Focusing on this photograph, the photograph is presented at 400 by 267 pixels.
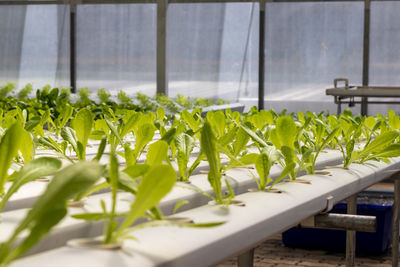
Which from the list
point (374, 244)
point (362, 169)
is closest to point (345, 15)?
point (374, 244)

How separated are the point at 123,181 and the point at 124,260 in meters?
0.08

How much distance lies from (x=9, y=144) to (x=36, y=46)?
26.0 feet

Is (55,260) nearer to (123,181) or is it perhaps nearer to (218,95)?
(123,181)

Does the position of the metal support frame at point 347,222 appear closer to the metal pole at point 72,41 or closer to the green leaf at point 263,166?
the green leaf at point 263,166

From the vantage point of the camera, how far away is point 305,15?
23.7 feet

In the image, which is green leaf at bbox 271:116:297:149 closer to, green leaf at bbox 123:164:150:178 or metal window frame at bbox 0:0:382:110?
green leaf at bbox 123:164:150:178

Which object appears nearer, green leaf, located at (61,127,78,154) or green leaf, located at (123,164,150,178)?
green leaf, located at (123,164,150,178)

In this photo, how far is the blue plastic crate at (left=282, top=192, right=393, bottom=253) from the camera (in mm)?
3518

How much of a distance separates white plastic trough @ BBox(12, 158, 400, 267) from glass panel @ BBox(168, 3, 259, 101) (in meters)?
6.96

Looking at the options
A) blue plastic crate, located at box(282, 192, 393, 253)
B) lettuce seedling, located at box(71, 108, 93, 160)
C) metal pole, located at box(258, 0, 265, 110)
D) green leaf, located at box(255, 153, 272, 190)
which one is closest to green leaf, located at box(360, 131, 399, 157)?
green leaf, located at box(255, 153, 272, 190)

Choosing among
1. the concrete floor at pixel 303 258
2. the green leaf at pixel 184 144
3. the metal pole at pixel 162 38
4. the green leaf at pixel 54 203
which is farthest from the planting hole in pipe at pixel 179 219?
the metal pole at pixel 162 38

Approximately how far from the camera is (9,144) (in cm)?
48

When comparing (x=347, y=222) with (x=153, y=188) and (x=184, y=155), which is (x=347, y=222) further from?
(x=153, y=188)

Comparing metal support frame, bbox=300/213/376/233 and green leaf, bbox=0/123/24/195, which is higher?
green leaf, bbox=0/123/24/195
